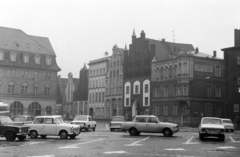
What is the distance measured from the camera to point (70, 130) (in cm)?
2581

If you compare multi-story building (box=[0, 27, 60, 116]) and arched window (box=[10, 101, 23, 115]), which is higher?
multi-story building (box=[0, 27, 60, 116])

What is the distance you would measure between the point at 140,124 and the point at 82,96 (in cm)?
7619

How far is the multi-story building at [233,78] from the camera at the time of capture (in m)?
58.7

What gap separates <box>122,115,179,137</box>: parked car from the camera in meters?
29.3

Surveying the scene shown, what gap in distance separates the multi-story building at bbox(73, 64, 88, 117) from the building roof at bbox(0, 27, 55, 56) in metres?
23.7

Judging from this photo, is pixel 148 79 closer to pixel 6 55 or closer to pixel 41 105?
pixel 41 105

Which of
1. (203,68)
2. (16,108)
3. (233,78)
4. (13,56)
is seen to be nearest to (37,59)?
(13,56)

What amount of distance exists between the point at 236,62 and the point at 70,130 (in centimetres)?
4149

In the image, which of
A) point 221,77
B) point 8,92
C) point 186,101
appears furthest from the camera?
point 8,92

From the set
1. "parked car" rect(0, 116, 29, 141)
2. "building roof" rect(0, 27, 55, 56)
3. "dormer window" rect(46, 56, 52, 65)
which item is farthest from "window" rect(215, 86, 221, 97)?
"parked car" rect(0, 116, 29, 141)

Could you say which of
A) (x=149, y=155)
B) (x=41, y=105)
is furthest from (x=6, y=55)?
(x=149, y=155)

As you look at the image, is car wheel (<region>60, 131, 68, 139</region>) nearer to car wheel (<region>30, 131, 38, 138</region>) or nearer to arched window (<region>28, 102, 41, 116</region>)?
car wheel (<region>30, 131, 38, 138</region>)

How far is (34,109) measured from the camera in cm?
7725

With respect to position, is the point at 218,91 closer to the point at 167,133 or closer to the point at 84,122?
the point at 84,122
